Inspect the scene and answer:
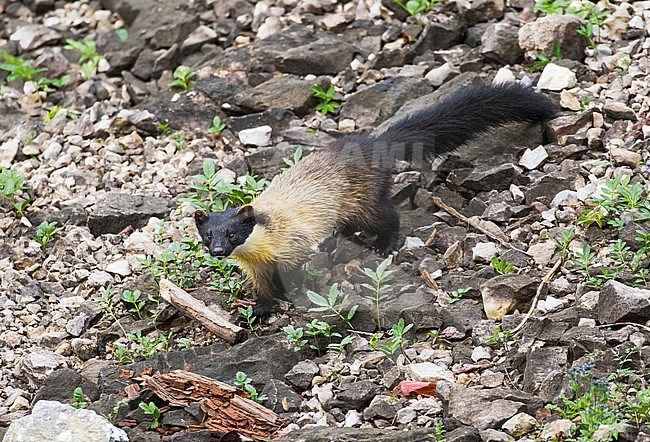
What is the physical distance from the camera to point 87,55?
9.68 m

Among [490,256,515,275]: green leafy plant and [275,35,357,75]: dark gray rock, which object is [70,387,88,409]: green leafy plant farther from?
[275,35,357,75]: dark gray rock

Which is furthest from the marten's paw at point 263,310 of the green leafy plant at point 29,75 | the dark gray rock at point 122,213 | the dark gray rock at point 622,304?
the green leafy plant at point 29,75

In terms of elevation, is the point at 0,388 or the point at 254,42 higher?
the point at 254,42

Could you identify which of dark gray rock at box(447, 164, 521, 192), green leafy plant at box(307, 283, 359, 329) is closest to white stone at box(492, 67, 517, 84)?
dark gray rock at box(447, 164, 521, 192)

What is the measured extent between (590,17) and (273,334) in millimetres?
4103

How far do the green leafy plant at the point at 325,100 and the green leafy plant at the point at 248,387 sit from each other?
131 inches

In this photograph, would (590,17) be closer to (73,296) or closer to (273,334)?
(273,334)

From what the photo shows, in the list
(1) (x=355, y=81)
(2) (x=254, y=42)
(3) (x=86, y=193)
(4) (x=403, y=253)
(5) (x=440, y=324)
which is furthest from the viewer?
(2) (x=254, y=42)

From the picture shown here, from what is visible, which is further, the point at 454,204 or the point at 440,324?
the point at 454,204

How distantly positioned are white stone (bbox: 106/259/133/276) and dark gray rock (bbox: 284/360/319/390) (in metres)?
1.88

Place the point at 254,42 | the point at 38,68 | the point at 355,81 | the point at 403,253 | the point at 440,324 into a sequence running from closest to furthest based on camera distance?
the point at 440,324 → the point at 403,253 → the point at 355,81 → the point at 254,42 → the point at 38,68

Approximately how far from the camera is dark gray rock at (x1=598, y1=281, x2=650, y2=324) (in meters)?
5.09

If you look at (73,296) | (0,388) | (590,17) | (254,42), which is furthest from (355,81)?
(0,388)

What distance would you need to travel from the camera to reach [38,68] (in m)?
9.71
